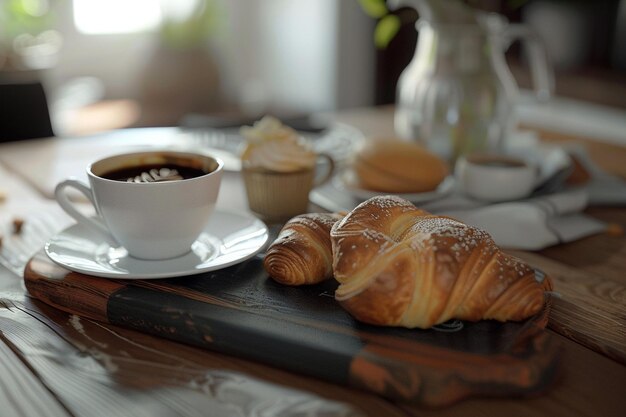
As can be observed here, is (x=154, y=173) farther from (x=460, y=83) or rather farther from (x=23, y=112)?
(x=23, y=112)

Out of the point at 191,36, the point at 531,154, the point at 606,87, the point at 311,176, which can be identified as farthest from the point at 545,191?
the point at 191,36

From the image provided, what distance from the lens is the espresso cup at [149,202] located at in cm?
75

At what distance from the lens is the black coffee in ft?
2.62

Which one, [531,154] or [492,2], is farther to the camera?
[492,2]

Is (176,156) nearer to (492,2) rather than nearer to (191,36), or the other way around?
(492,2)

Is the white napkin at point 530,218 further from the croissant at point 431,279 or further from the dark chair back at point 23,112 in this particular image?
the dark chair back at point 23,112

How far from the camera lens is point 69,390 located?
58 centimetres

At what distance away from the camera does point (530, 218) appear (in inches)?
38.7

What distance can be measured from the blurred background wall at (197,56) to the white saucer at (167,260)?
240 cm

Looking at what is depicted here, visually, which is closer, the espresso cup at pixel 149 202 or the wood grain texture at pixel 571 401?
the wood grain texture at pixel 571 401

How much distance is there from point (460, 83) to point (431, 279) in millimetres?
682

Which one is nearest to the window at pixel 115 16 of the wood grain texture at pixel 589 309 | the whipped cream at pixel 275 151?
the whipped cream at pixel 275 151

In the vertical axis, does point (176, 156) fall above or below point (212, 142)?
above

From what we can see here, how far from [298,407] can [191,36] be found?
12.9 feet
